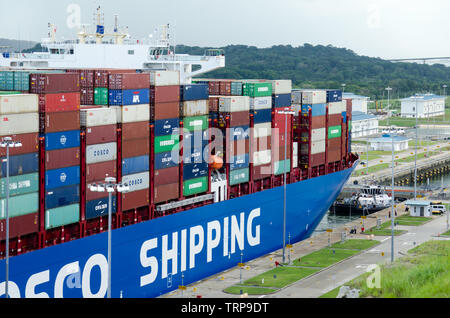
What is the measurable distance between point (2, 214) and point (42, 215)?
229 cm

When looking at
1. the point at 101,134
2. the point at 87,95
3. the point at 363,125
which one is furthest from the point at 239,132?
the point at 363,125

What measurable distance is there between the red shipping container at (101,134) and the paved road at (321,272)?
887 cm

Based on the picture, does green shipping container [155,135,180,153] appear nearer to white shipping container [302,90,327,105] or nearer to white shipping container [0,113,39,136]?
white shipping container [0,113,39,136]

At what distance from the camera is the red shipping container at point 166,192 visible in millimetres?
39812

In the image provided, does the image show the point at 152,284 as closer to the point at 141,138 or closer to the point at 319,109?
the point at 141,138

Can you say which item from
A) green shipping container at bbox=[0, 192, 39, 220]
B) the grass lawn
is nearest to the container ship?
green shipping container at bbox=[0, 192, 39, 220]

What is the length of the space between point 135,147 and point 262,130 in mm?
13615

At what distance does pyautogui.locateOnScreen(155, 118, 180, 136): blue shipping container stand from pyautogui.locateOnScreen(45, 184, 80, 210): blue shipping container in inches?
264

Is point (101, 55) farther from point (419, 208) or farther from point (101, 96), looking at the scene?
point (419, 208)

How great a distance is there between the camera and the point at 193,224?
4272cm

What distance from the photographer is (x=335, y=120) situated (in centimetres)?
5959

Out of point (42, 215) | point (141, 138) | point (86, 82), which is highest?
point (86, 82)

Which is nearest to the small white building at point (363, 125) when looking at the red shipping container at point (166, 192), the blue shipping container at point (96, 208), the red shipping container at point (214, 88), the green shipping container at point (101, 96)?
the red shipping container at point (214, 88)
